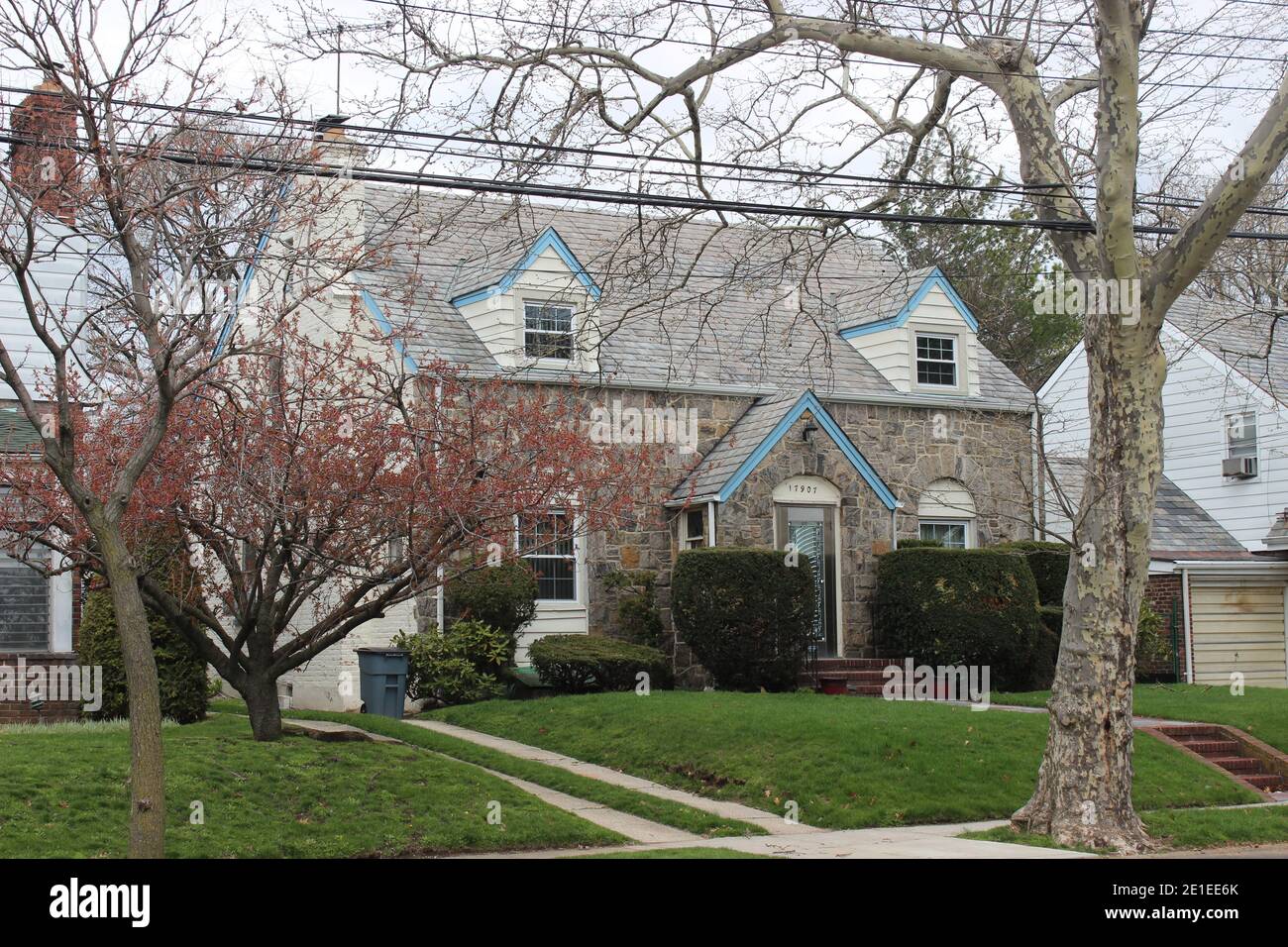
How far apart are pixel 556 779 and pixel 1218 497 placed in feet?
67.4

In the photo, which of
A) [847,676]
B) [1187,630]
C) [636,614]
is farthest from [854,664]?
[1187,630]

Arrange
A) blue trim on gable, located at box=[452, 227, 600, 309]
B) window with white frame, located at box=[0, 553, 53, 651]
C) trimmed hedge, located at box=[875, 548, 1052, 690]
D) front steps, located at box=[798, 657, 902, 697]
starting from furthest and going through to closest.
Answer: blue trim on gable, located at box=[452, 227, 600, 309] → trimmed hedge, located at box=[875, 548, 1052, 690] → front steps, located at box=[798, 657, 902, 697] → window with white frame, located at box=[0, 553, 53, 651]

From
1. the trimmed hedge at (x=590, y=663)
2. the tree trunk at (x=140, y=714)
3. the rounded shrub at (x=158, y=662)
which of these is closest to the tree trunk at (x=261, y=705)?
the rounded shrub at (x=158, y=662)

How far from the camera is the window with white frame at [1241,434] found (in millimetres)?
29750

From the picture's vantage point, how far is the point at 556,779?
50.9 ft

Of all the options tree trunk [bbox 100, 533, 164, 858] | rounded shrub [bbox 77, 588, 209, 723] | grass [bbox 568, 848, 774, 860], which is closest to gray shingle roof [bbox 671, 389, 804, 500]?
rounded shrub [bbox 77, 588, 209, 723]

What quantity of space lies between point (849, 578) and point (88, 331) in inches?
510

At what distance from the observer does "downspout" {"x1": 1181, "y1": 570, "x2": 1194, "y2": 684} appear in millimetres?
26828

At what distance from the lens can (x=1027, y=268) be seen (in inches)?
1628

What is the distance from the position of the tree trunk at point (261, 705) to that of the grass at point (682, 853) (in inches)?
173

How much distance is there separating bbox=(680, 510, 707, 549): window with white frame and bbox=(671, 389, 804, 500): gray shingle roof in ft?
1.22

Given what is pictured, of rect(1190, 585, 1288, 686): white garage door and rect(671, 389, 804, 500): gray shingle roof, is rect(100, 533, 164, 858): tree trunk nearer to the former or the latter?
rect(671, 389, 804, 500): gray shingle roof

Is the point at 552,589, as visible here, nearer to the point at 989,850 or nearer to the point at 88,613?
the point at 88,613
